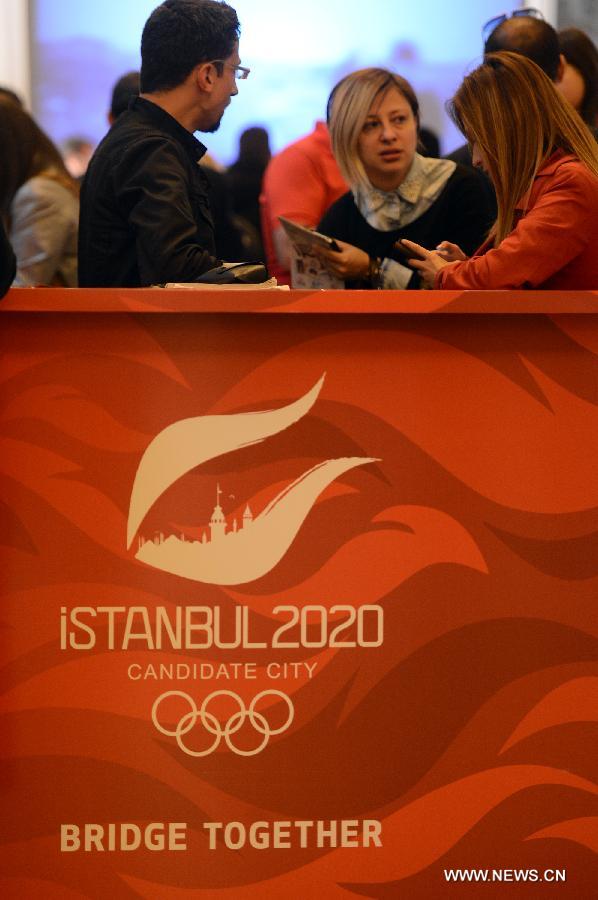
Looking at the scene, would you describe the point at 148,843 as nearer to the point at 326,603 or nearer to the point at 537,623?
the point at 326,603

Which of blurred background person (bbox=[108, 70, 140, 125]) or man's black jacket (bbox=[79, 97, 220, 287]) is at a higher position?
blurred background person (bbox=[108, 70, 140, 125])

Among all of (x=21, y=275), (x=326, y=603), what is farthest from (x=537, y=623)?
(x=21, y=275)

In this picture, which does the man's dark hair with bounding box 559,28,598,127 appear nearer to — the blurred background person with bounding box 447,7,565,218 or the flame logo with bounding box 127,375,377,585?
the blurred background person with bounding box 447,7,565,218

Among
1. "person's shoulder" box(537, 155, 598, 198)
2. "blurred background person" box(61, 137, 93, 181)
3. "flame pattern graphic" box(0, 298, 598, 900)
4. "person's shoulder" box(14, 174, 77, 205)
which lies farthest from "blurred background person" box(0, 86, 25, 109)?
"blurred background person" box(61, 137, 93, 181)

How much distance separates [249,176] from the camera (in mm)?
5656

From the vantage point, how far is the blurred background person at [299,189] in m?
3.94

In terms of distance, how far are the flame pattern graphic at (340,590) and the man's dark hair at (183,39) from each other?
3.28 feet

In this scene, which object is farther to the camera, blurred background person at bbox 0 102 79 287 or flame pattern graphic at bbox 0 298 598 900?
blurred background person at bbox 0 102 79 287

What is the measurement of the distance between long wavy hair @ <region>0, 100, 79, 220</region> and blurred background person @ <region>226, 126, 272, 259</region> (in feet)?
5.29

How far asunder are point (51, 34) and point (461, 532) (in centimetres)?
595

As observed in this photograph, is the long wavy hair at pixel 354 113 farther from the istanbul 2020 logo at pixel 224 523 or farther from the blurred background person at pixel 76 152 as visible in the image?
the blurred background person at pixel 76 152

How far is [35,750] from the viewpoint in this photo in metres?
2.28

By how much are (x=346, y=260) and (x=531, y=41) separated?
855 millimetres

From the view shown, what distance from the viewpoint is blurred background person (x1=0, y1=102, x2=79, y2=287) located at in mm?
3816
